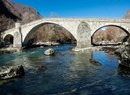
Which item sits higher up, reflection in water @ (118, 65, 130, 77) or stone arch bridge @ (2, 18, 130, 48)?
stone arch bridge @ (2, 18, 130, 48)

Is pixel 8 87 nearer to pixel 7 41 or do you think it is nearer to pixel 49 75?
pixel 49 75

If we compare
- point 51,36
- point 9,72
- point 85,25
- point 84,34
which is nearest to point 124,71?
point 9,72

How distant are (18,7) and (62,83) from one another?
153013 millimetres

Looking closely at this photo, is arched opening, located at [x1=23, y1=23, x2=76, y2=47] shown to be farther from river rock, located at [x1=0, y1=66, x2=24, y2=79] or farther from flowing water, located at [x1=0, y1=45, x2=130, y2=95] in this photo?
river rock, located at [x1=0, y1=66, x2=24, y2=79]

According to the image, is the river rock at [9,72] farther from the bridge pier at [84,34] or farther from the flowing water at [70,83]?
the bridge pier at [84,34]

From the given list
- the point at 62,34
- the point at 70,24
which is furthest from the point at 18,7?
the point at 70,24

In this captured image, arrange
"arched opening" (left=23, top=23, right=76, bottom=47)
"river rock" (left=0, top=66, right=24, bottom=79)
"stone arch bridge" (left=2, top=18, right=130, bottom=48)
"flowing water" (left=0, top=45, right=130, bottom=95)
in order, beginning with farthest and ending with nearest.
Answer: "arched opening" (left=23, top=23, right=76, bottom=47) → "stone arch bridge" (left=2, top=18, right=130, bottom=48) → "river rock" (left=0, top=66, right=24, bottom=79) → "flowing water" (left=0, top=45, right=130, bottom=95)

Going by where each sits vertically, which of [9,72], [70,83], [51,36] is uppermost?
[51,36]

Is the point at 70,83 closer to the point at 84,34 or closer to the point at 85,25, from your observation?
the point at 84,34

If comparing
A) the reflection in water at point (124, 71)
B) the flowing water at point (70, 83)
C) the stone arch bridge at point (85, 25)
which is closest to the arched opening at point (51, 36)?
the stone arch bridge at point (85, 25)

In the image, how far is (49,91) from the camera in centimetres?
1783

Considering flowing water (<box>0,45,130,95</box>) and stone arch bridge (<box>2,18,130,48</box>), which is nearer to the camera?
flowing water (<box>0,45,130,95</box>)

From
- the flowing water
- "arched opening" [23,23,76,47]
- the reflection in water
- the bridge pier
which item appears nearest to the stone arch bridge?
the bridge pier

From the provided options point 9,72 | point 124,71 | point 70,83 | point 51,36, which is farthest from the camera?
point 51,36
